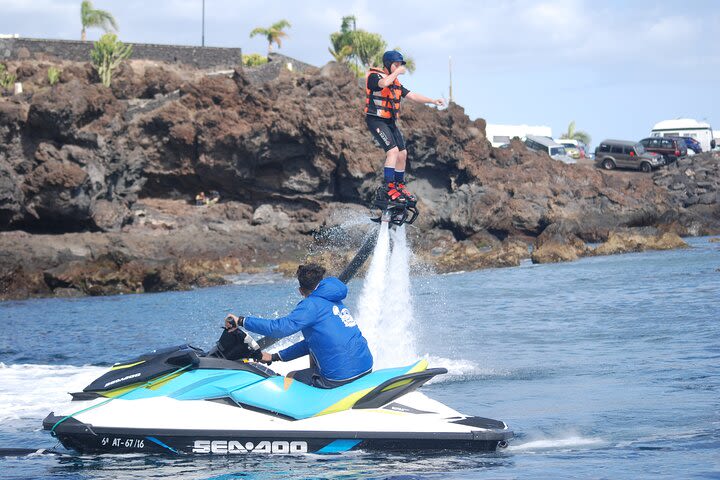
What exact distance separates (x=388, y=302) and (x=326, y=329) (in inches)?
201

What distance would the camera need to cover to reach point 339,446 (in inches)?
347

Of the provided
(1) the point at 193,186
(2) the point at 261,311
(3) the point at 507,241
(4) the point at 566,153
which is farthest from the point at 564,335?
(4) the point at 566,153

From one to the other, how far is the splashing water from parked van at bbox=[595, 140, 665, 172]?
157 ft

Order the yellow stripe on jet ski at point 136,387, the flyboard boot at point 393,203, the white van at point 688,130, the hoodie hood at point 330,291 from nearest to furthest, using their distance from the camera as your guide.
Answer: the hoodie hood at point 330,291, the yellow stripe on jet ski at point 136,387, the flyboard boot at point 393,203, the white van at point 688,130

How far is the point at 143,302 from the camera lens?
29.2 metres

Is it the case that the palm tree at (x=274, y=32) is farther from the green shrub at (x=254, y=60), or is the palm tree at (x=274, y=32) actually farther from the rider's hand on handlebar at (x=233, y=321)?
the rider's hand on handlebar at (x=233, y=321)

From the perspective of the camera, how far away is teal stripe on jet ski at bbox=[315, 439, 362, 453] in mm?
8797

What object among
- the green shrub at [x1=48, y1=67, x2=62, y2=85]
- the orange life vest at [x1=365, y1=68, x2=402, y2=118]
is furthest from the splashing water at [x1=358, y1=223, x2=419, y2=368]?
the green shrub at [x1=48, y1=67, x2=62, y2=85]

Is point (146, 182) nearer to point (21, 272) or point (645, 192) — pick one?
point (21, 272)

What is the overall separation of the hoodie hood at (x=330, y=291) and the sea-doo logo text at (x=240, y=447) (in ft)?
4.71

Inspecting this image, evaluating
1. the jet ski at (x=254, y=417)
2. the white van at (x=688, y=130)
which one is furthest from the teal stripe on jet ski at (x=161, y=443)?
the white van at (x=688, y=130)

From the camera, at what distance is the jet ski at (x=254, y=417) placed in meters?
8.78

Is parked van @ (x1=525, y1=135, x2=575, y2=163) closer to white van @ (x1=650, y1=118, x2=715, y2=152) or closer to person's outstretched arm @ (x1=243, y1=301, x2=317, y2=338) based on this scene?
white van @ (x1=650, y1=118, x2=715, y2=152)

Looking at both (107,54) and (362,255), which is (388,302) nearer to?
(362,255)
